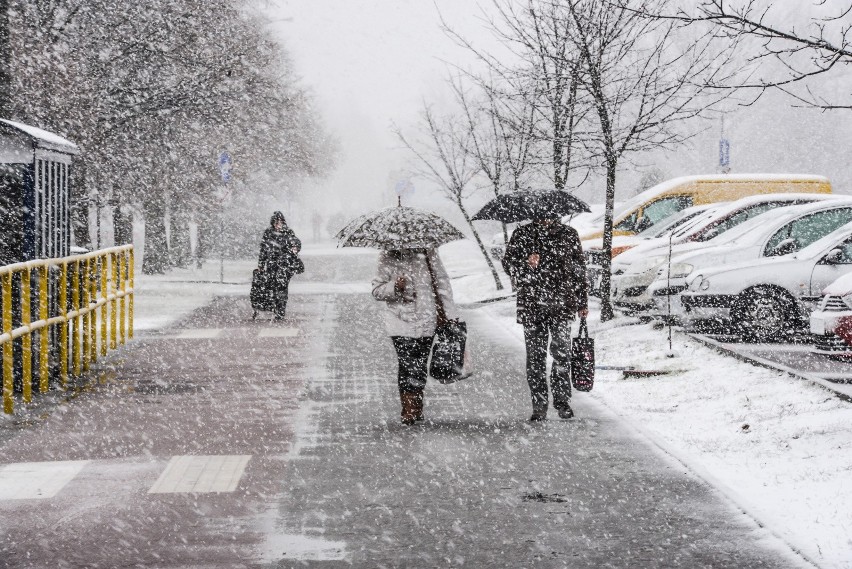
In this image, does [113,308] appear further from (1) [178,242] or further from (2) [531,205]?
(1) [178,242]

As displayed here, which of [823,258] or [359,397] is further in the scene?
[823,258]

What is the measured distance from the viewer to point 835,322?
11.2m

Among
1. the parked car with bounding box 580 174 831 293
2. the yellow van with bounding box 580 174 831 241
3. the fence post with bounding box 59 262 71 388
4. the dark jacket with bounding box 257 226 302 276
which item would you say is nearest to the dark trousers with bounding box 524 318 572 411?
the fence post with bounding box 59 262 71 388

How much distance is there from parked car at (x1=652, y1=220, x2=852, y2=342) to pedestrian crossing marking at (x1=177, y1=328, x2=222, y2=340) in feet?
19.6

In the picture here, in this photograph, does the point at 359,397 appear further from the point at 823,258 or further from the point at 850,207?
the point at 850,207

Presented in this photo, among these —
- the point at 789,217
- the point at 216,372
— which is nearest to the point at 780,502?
the point at 216,372

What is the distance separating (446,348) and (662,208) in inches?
571

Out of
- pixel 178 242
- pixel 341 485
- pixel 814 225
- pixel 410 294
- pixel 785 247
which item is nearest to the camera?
pixel 341 485

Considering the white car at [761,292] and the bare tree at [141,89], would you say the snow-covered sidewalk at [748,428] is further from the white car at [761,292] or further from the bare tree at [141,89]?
the bare tree at [141,89]

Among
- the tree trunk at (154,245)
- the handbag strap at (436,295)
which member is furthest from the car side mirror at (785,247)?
the tree trunk at (154,245)

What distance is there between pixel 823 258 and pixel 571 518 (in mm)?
8700

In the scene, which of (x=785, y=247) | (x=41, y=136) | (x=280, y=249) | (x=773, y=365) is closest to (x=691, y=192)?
(x=785, y=247)

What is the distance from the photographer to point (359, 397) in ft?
33.9

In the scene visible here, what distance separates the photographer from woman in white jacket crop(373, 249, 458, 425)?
28.7 feet
